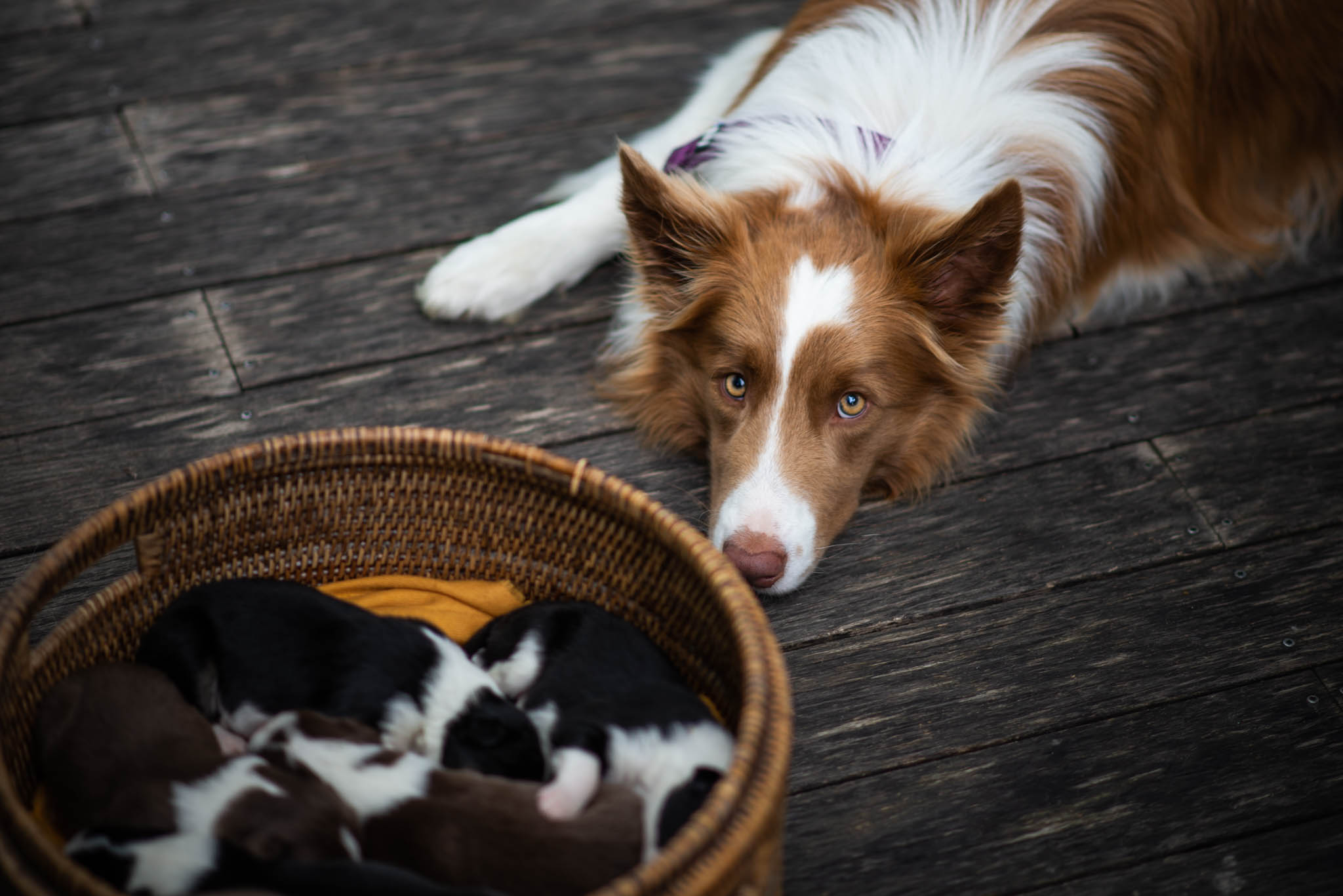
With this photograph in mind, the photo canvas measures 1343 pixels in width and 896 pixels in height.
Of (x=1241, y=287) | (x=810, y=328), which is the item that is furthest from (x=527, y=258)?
(x=1241, y=287)

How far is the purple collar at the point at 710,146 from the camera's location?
228 cm

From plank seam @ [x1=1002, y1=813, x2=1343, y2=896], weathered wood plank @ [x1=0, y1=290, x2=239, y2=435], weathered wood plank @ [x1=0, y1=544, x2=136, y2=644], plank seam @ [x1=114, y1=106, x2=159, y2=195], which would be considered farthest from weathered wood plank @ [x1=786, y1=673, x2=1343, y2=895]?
plank seam @ [x1=114, y1=106, x2=159, y2=195]

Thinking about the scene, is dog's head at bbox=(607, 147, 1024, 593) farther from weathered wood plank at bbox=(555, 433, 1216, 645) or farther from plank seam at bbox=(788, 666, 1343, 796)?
plank seam at bbox=(788, 666, 1343, 796)

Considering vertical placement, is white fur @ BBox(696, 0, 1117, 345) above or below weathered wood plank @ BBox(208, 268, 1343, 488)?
above

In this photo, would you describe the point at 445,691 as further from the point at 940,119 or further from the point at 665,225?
the point at 940,119

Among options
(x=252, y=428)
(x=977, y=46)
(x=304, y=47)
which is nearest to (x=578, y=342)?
(x=252, y=428)

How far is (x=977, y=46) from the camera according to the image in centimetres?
246

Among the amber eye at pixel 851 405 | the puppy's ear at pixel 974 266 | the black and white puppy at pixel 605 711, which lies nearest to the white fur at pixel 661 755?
the black and white puppy at pixel 605 711

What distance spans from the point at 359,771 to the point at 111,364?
1379mm

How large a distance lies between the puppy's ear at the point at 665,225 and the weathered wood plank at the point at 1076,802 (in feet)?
3.24

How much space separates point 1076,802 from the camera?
1858 mm

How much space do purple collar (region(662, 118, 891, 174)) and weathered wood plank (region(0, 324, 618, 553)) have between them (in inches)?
16.1

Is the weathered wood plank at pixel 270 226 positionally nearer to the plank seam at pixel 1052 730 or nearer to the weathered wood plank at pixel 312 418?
the weathered wood plank at pixel 312 418

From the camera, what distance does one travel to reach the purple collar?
7.48 ft
